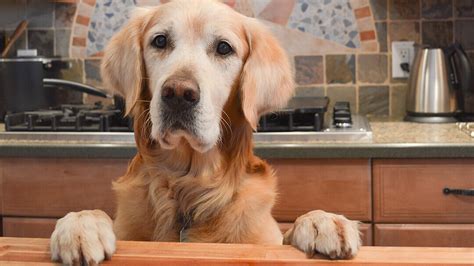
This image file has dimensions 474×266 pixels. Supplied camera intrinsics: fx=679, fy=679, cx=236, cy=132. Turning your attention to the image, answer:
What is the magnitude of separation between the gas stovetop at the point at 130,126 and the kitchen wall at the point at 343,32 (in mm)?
340

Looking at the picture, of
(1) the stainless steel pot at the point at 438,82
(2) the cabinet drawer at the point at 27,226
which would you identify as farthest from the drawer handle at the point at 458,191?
(2) the cabinet drawer at the point at 27,226

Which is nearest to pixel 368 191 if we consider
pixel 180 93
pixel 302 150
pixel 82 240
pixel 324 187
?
pixel 324 187

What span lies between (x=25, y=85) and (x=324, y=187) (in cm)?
120

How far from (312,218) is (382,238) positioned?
996mm

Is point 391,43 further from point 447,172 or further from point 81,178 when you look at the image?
point 81,178

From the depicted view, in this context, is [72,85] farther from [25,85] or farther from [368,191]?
[368,191]

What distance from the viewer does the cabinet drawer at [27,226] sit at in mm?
2145

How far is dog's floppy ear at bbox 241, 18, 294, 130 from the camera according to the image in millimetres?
1442

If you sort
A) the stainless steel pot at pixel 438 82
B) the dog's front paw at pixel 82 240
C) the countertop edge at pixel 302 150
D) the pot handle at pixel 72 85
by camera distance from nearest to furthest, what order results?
the dog's front paw at pixel 82 240 → the countertop edge at pixel 302 150 → the stainless steel pot at pixel 438 82 → the pot handle at pixel 72 85

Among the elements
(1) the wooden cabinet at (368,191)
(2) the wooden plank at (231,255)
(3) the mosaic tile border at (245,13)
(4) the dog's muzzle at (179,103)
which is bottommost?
(1) the wooden cabinet at (368,191)

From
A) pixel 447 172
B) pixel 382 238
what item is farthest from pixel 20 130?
pixel 447 172

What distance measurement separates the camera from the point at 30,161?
2135 mm

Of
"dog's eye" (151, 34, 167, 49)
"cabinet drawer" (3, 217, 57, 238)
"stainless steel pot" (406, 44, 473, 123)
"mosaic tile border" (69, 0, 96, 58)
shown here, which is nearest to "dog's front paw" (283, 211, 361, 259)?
"dog's eye" (151, 34, 167, 49)

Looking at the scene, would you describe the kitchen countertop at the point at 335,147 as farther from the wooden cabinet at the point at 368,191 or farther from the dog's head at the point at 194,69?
the dog's head at the point at 194,69
